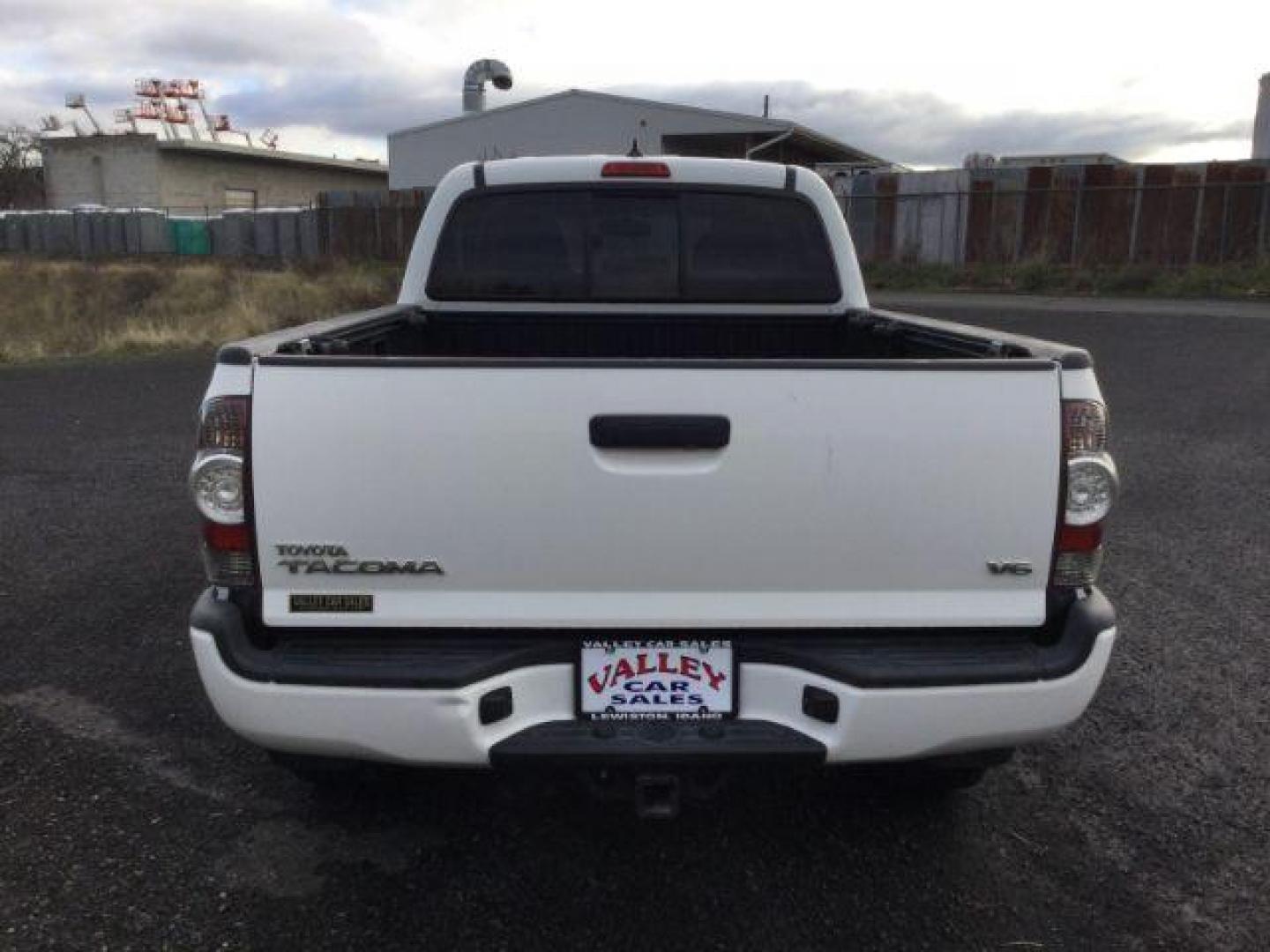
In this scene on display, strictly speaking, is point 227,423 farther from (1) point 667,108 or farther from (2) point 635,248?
(1) point 667,108

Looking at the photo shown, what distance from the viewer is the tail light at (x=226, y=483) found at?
7.59ft

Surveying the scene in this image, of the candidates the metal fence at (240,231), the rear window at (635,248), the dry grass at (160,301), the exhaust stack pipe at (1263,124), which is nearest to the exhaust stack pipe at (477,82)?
the metal fence at (240,231)

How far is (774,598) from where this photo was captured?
241cm

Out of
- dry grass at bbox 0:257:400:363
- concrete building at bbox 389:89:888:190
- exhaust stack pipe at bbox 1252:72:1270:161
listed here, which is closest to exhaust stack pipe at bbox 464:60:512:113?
concrete building at bbox 389:89:888:190

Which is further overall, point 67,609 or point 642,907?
point 67,609

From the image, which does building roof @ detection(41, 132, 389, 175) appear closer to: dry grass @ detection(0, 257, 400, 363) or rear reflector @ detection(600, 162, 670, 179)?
dry grass @ detection(0, 257, 400, 363)

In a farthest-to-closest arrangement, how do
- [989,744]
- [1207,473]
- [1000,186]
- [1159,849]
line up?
[1000,186]
[1207,473]
[1159,849]
[989,744]

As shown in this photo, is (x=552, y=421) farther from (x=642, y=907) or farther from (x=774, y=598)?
(x=642, y=907)

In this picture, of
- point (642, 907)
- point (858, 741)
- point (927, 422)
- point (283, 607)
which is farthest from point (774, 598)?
point (283, 607)

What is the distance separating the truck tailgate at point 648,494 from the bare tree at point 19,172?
7544cm

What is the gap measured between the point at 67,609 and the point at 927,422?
4239 millimetres

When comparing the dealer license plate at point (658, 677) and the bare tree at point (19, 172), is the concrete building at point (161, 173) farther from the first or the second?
the dealer license plate at point (658, 677)

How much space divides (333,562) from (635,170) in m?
2.32

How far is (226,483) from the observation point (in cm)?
234
